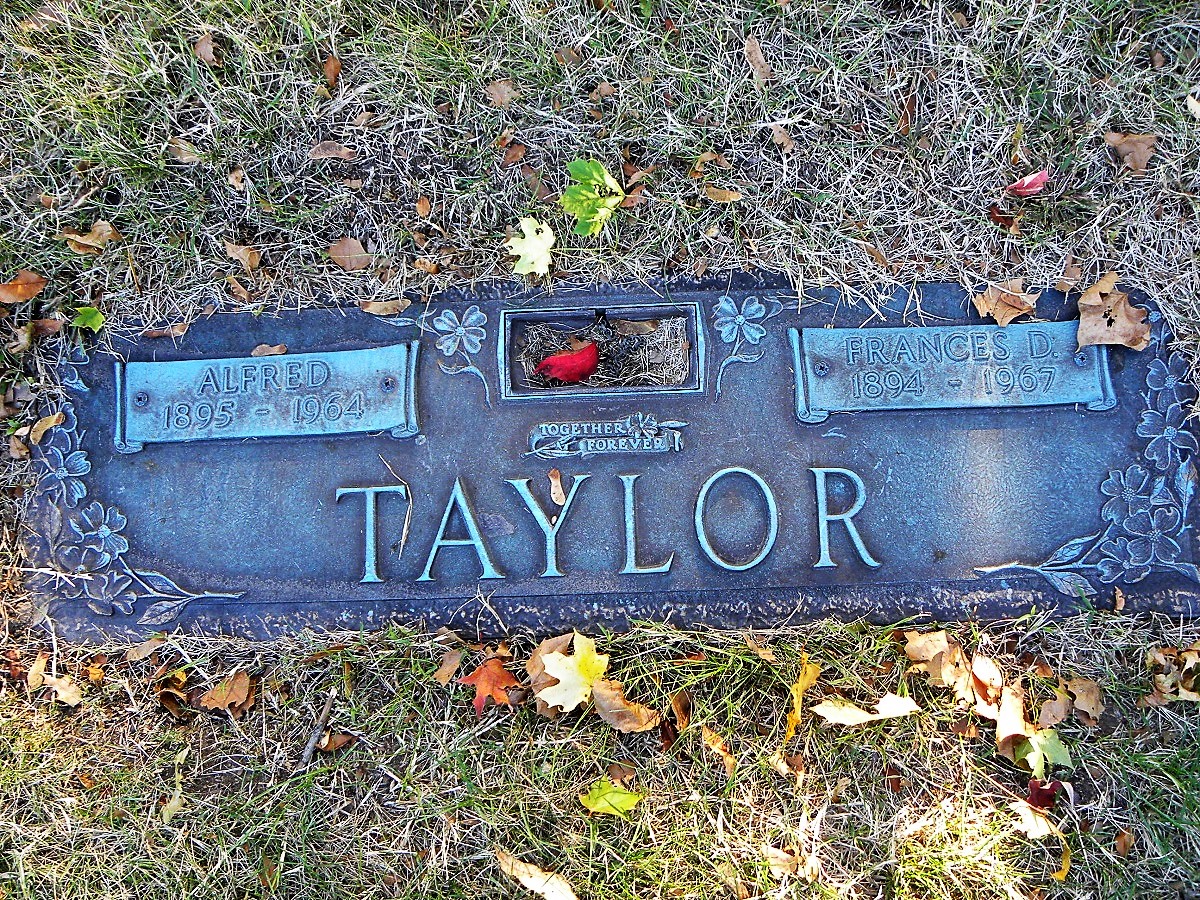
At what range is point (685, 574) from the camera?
2125 millimetres

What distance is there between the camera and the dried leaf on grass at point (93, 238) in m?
2.37

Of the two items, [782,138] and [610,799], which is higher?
[782,138]

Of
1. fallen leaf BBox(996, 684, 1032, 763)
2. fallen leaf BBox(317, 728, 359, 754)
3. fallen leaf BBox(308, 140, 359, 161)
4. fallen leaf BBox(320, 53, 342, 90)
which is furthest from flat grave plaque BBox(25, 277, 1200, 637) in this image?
fallen leaf BBox(320, 53, 342, 90)

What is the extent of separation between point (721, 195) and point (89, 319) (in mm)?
1979

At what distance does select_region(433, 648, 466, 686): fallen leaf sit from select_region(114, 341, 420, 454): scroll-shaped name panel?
25.1 inches

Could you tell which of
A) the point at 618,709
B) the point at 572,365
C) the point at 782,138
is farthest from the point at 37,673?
the point at 782,138

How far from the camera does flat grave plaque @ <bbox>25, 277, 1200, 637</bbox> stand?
6.95 feet

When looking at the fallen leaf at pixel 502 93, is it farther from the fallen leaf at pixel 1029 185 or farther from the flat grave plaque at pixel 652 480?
the fallen leaf at pixel 1029 185

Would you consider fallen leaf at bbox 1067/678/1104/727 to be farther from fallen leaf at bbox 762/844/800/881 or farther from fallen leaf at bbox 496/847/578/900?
fallen leaf at bbox 496/847/578/900

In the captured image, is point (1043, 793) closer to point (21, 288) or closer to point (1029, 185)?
point (1029, 185)

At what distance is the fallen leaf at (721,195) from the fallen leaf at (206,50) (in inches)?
64.1

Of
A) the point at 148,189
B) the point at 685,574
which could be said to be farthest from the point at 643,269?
the point at 148,189

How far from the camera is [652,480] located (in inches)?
84.3

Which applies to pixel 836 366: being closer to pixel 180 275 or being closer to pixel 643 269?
pixel 643 269
